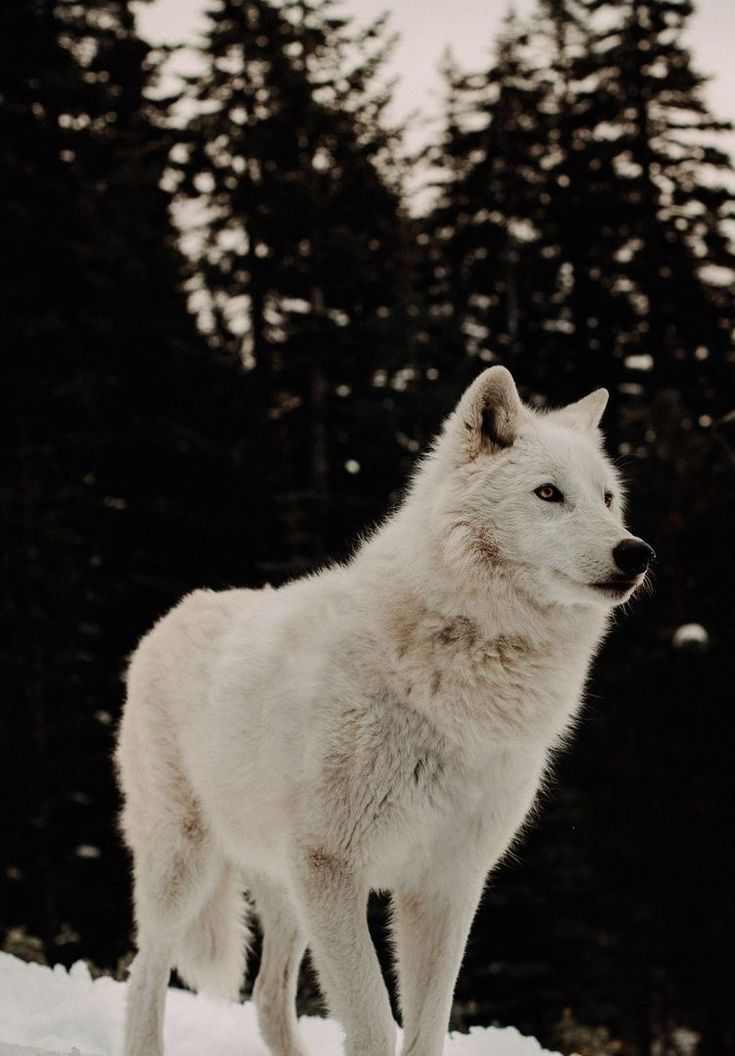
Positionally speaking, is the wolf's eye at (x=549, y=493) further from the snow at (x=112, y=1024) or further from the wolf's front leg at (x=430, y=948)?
the snow at (x=112, y=1024)

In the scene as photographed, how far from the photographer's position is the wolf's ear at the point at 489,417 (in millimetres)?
3480

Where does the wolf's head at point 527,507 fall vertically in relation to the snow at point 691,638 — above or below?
below

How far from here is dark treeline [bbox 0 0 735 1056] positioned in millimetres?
15633

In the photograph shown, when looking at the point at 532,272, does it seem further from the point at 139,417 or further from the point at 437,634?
the point at 437,634

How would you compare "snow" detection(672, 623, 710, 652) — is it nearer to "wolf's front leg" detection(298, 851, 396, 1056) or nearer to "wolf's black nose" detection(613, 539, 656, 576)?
"wolf's black nose" detection(613, 539, 656, 576)

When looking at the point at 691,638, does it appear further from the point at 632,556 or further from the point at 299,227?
the point at 632,556

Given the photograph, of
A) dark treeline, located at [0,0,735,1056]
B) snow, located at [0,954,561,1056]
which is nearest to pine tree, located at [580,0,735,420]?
dark treeline, located at [0,0,735,1056]

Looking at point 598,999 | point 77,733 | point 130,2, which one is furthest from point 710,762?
point 130,2

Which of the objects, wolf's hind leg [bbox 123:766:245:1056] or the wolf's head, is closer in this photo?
the wolf's head

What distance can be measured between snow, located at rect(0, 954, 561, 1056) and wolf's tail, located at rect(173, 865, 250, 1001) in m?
0.31

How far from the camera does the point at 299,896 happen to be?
3242mm

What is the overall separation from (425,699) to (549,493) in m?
0.74

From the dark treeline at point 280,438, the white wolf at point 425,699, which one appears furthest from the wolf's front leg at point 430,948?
the dark treeline at point 280,438

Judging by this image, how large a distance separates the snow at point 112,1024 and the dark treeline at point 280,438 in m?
9.75
